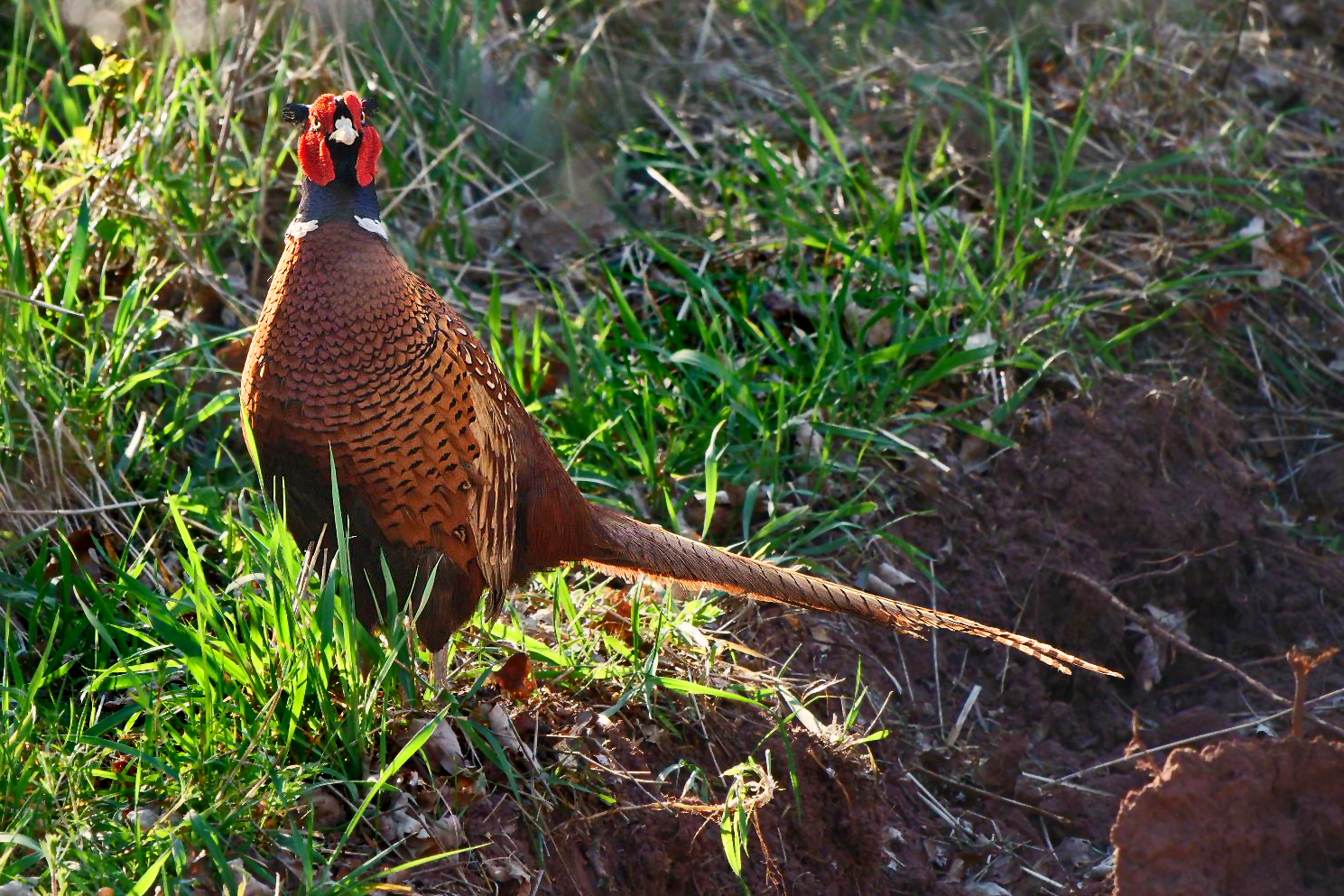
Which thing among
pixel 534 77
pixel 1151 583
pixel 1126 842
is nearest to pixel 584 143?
pixel 534 77

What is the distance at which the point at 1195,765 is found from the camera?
2.32 m

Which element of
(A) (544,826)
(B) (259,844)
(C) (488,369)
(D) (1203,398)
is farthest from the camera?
(D) (1203,398)

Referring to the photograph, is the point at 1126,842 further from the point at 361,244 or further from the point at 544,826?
the point at 361,244

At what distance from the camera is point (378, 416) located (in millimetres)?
2447

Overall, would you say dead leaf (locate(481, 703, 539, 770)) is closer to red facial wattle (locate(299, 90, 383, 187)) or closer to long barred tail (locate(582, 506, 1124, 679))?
long barred tail (locate(582, 506, 1124, 679))

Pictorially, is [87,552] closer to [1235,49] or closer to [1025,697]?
[1025,697]

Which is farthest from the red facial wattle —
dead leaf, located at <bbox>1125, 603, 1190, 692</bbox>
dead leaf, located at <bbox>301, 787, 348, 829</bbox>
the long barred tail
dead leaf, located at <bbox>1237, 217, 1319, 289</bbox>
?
dead leaf, located at <bbox>1237, 217, 1319, 289</bbox>

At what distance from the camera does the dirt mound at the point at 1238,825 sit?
2277 millimetres

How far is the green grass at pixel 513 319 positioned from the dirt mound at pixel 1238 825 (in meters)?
0.69

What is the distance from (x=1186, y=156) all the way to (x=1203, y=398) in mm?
988

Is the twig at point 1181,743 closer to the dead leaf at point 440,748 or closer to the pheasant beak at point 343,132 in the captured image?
the dead leaf at point 440,748

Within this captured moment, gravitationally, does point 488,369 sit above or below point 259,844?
above

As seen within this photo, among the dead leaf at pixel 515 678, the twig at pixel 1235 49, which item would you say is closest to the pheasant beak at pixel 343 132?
the dead leaf at pixel 515 678

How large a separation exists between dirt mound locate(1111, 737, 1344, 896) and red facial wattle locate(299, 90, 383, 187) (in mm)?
1714
